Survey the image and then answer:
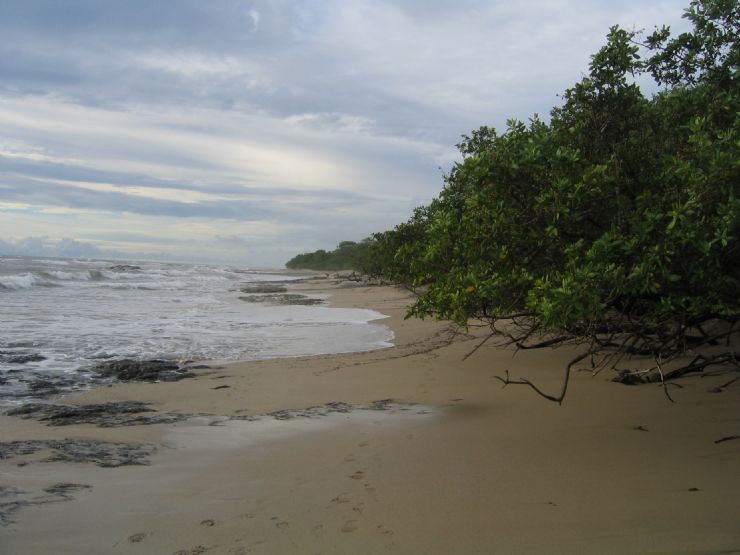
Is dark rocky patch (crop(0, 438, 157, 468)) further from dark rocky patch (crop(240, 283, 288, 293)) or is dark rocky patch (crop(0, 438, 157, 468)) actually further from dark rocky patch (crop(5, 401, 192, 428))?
dark rocky patch (crop(240, 283, 288, 293))

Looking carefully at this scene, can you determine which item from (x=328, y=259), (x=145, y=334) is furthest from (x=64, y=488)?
(x=328, y=259)

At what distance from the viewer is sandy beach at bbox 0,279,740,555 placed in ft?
11.5

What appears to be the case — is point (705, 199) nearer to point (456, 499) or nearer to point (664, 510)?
point (664, 510)

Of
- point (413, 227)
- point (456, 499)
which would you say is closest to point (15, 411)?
point (456, 499)

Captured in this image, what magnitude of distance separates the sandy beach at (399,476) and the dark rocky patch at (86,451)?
6 centimetres

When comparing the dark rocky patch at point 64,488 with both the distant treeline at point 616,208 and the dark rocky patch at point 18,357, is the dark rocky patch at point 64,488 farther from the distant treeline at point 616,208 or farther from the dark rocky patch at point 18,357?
the dark rocky patch at point 18,357

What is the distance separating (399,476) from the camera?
4.55 metres

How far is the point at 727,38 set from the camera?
18.2 ft

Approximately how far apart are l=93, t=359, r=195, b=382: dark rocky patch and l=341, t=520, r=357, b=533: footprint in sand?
567cm

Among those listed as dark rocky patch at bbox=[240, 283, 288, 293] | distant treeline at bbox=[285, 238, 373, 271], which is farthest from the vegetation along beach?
distant treeline at bbox=[285, 238, 373, 271]

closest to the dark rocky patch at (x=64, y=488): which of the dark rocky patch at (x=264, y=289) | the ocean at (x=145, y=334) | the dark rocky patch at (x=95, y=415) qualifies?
the dark rocky patch at (x=95, y=415)

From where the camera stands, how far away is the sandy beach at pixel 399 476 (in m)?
3.51

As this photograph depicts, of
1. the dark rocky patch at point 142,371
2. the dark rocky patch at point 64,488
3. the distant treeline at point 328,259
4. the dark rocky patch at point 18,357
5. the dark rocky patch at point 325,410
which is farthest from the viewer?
the distant treeline at point 328,259

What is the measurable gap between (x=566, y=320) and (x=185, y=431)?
4084 millimetres
